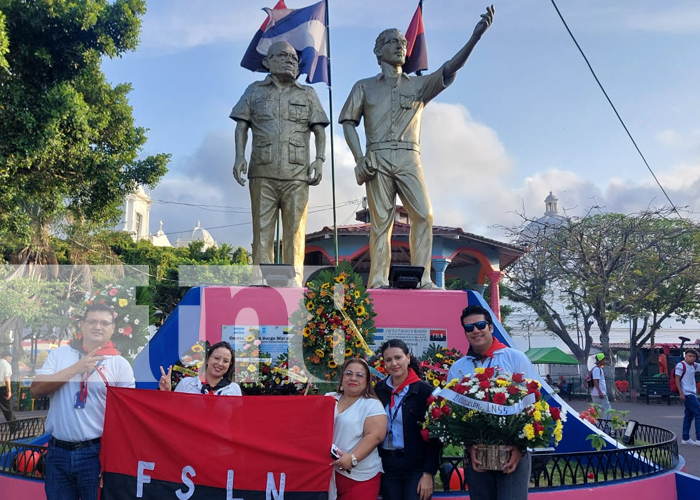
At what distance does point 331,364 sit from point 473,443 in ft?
9.45

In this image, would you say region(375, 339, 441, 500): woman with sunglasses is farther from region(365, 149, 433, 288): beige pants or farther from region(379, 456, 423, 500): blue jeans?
region(365, 149, 433, 288): beige pants

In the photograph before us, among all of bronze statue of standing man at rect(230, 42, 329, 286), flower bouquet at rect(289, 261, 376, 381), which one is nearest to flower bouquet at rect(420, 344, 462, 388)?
flower bouquet at rect(289, 261, 376, 381)

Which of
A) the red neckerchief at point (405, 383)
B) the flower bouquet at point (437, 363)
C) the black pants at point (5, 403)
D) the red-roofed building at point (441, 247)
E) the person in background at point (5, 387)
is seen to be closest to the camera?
the red neckerchief at point (405, 383)

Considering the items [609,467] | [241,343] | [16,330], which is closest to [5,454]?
[241,343]

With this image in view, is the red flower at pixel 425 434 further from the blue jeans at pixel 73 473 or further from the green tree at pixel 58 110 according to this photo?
the green tree at pixel 58 110

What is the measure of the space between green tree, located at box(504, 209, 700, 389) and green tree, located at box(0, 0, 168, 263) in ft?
53.3

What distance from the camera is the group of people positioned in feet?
11.8

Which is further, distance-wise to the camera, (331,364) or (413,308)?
(413,308)

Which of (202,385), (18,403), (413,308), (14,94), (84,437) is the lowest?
(18,403)

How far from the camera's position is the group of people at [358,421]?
3.60m

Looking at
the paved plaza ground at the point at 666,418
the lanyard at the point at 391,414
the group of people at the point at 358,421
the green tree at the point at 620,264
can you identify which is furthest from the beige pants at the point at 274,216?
the green tree at the point at 620,264

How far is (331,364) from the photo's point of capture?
620 centimetres

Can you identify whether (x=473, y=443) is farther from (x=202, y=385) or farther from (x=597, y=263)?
(x=597, y=263)

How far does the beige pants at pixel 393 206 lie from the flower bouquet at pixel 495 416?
4.48 m
